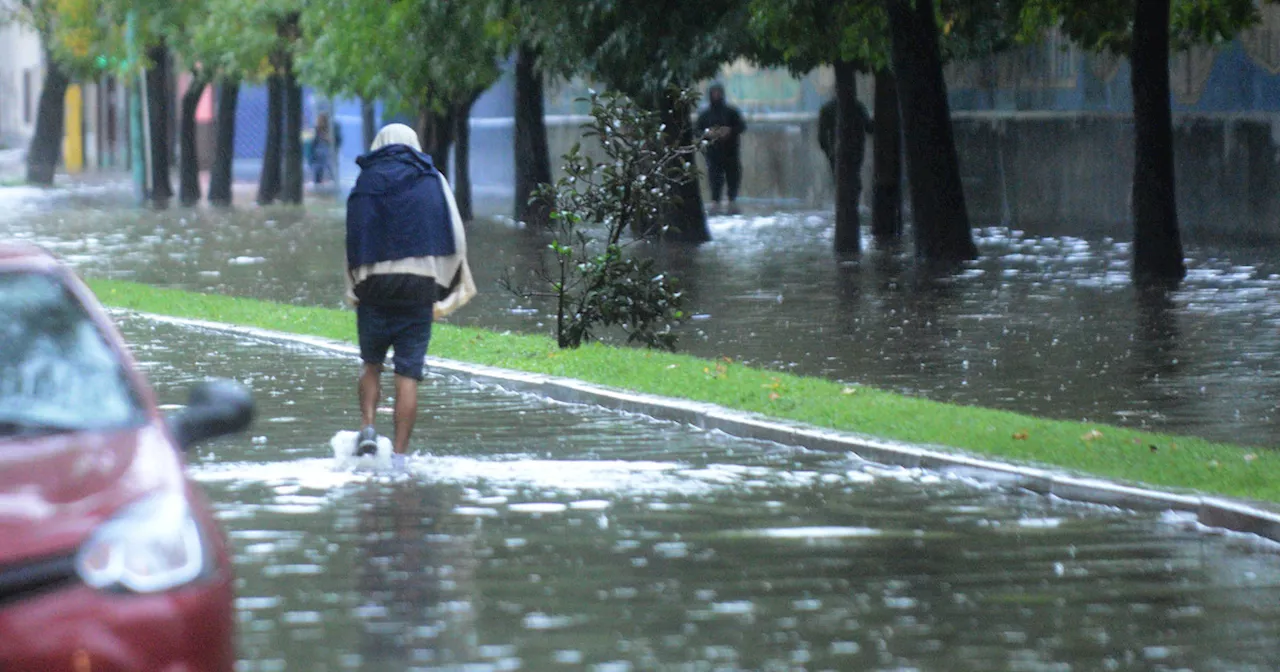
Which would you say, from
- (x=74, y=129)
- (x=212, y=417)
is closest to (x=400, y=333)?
(x=212, y=417)

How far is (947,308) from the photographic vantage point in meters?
19.7

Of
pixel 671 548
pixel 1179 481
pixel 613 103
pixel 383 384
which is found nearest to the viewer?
pixel 671 548

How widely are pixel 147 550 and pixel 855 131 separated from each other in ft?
74.8

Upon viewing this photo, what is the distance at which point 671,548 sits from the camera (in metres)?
8.84

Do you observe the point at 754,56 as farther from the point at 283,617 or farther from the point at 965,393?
the point at 283,617

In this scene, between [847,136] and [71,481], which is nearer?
[71,481]

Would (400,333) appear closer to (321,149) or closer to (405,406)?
(405,406)

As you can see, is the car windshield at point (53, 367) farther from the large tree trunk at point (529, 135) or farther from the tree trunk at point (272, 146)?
the tree trunk at point (272, 146)

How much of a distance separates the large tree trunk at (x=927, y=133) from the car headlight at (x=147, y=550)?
20.0 m

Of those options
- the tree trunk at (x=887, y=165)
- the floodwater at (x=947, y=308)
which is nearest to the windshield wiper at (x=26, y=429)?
the floodwater at (x=947, y=308)

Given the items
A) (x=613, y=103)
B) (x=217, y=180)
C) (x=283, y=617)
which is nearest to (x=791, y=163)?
(x=217, y=180)

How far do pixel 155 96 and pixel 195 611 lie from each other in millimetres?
41167

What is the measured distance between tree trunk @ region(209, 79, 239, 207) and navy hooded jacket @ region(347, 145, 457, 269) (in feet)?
115

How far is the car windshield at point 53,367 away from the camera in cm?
578
